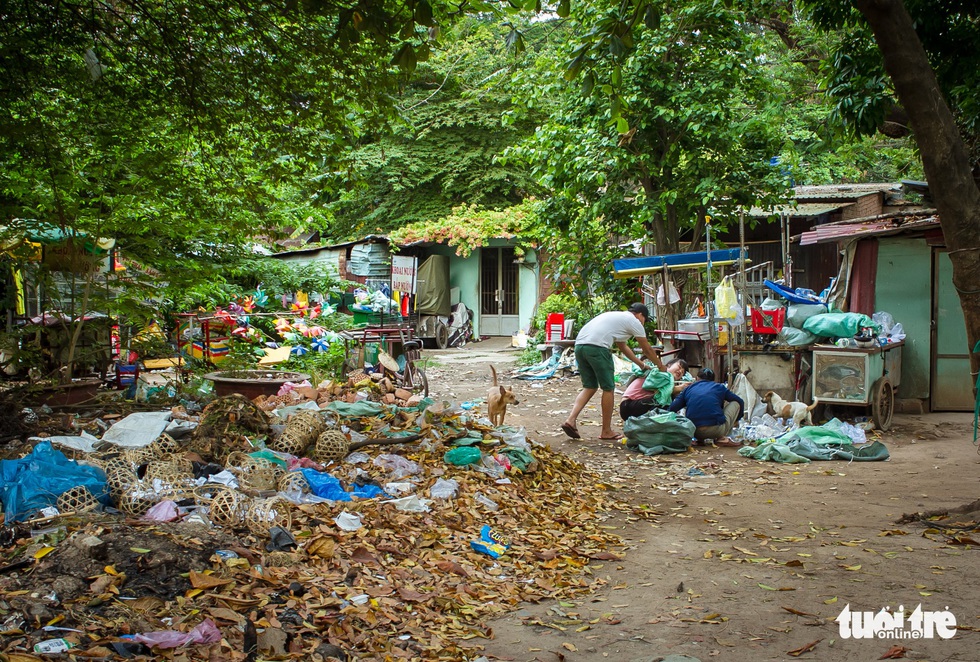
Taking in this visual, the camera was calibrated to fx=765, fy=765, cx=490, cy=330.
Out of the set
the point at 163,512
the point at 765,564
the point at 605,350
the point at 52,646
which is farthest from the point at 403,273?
→ the point at 52,646

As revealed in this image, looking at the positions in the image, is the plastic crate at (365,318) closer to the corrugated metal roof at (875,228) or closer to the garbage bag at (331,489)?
the corrugated metal roof at (875,228)

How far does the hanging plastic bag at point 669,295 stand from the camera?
12.6 meters

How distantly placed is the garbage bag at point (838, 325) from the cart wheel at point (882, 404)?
27.3 inches

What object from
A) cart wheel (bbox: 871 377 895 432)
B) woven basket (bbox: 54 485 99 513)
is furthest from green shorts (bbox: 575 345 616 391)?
woven basket (bbox: 54 485 99 513)

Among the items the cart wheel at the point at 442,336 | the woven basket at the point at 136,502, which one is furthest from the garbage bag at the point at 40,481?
the cart wheel at the point at 442,336

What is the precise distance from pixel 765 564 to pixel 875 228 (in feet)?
25.5

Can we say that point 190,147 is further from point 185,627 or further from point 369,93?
point 185,627

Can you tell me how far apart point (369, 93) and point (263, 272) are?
1230cm

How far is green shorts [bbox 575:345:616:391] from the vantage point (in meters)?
9.27

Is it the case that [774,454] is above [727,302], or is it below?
below

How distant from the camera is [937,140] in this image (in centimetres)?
544

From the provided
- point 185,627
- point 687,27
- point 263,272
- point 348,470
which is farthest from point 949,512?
point 263,272

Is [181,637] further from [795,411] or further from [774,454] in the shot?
[795,411]

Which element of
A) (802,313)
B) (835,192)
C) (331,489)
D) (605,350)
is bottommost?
(331,489)
